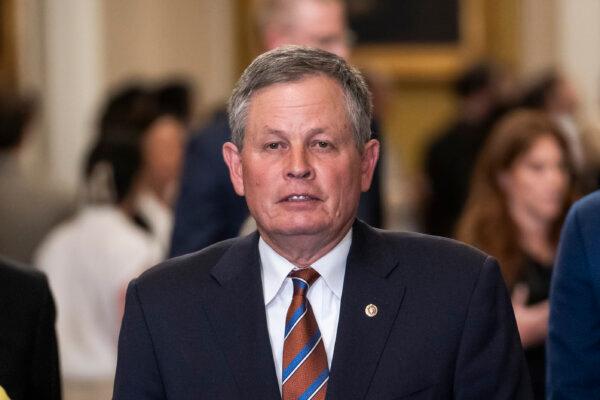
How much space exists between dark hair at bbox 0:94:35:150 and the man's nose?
4.74m

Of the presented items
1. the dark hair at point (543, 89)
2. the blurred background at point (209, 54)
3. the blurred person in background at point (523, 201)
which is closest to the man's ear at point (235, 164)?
the blurred person in background at point (523, 201)

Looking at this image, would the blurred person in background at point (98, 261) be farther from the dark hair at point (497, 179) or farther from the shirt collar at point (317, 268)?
the shirt collar at point (317, 268)

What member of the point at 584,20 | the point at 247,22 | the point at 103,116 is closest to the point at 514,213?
the point at 103,116

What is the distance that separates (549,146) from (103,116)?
3649 mm

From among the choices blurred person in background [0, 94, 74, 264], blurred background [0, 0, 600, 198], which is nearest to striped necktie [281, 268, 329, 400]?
blurred person in background [0, 94, 74, 264]

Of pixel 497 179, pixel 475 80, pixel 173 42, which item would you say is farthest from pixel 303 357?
pixel 173 42

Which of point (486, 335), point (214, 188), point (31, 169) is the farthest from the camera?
point (31, 169)

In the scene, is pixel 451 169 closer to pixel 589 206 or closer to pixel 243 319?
pixel 589 206

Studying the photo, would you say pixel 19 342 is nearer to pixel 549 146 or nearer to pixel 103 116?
pixel 549 146

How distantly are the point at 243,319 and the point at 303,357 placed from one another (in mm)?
174

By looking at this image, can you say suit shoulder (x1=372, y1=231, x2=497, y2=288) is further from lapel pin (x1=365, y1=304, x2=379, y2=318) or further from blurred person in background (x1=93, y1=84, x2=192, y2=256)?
blurred person in background (x1=93, y1=84, x2=192, y2=256)

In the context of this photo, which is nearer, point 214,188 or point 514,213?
point 214,188

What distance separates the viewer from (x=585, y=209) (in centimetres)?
406

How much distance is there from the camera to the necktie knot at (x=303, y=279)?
3596 mm
